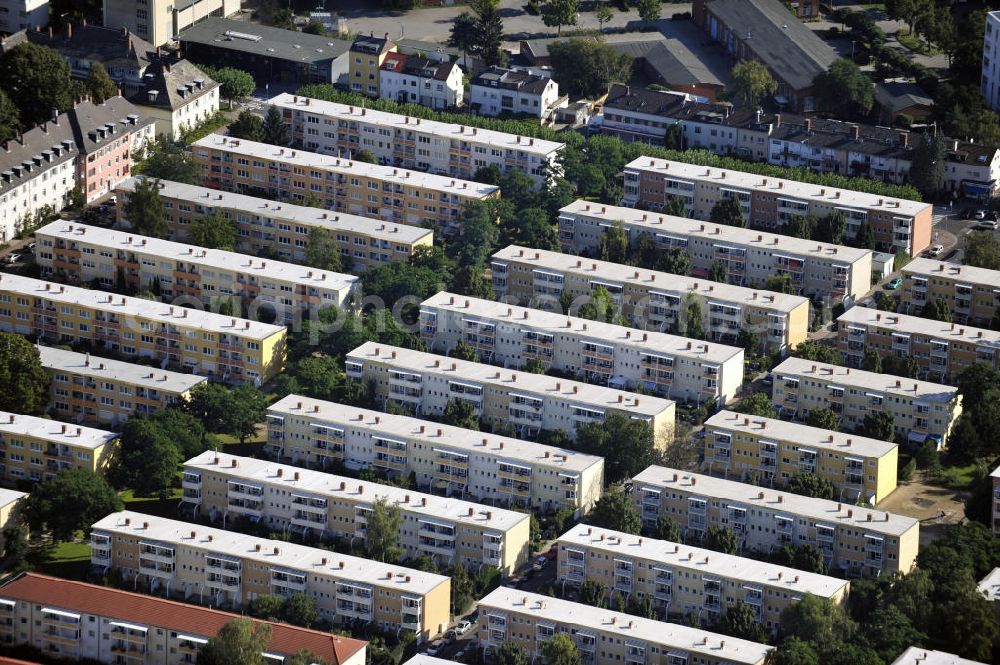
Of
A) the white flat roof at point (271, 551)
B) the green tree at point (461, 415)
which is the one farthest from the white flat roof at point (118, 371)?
the green tree at point (461, 415)

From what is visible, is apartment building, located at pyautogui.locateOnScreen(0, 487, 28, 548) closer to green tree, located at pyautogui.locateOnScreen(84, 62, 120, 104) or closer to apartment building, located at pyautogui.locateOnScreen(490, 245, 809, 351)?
apartment building, located at pyautogui.locateOnScreen(490, 245, 809, 351)

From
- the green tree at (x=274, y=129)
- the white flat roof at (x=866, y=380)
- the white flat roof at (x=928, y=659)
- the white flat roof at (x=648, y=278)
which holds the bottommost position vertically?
the white flat roof at (x=928, y=659)

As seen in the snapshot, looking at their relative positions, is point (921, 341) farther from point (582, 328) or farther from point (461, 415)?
point (461, 415)

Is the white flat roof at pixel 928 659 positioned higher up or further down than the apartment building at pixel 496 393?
further down

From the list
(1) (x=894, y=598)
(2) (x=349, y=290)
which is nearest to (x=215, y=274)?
(2) (x=349, y=290)

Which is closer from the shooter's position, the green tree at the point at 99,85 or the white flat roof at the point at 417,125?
the white flat roof at the point at 417,125

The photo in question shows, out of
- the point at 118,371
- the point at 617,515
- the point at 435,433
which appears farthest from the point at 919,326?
the point at 118,371

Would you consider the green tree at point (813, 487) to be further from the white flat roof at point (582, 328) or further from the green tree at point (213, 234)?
the green tree at point (213, 234)
